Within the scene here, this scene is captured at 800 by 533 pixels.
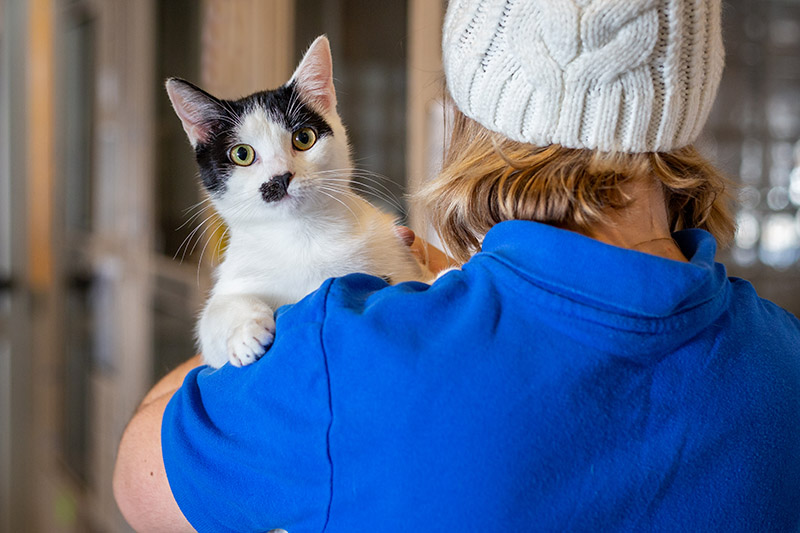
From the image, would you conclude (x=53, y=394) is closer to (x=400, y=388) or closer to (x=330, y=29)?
(x=330, y=29)

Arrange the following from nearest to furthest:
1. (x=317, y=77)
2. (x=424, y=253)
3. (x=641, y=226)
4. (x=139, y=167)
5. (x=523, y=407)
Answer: (x=523, y=407)
(x=641, y=226)
(x=317, y=77)
(x=424, y=253)
(x=139, y=167)

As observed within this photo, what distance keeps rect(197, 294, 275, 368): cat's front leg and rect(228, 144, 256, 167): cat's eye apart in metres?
0.20

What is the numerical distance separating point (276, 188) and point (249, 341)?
0.32 m

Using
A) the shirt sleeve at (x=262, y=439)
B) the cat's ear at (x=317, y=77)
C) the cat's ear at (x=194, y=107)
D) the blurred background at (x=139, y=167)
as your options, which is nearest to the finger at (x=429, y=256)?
the blurred background at (x=139, y=167)

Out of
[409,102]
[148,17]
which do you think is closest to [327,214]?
[409,102]

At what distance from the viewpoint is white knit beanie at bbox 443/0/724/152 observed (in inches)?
22.4

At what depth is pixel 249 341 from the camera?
0.67 meters

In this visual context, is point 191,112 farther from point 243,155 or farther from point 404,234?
point 404,234

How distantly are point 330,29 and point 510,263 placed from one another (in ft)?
5.14

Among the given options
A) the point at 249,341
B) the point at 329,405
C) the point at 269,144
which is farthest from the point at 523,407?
the point at 269,144

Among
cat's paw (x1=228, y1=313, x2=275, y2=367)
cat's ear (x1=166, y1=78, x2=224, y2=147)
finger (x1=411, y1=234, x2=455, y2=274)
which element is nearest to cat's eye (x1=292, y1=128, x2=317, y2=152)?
cat's ear (x1=166, y1=78, x2=224, y2=147)

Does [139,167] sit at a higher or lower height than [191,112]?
lower

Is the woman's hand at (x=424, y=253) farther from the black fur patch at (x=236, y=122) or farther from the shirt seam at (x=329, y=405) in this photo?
the shirt seam at (x=329, y=405)

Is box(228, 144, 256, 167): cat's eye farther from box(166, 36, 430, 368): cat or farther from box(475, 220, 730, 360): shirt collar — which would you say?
box(475, 220, 730, 360): shirt collar
